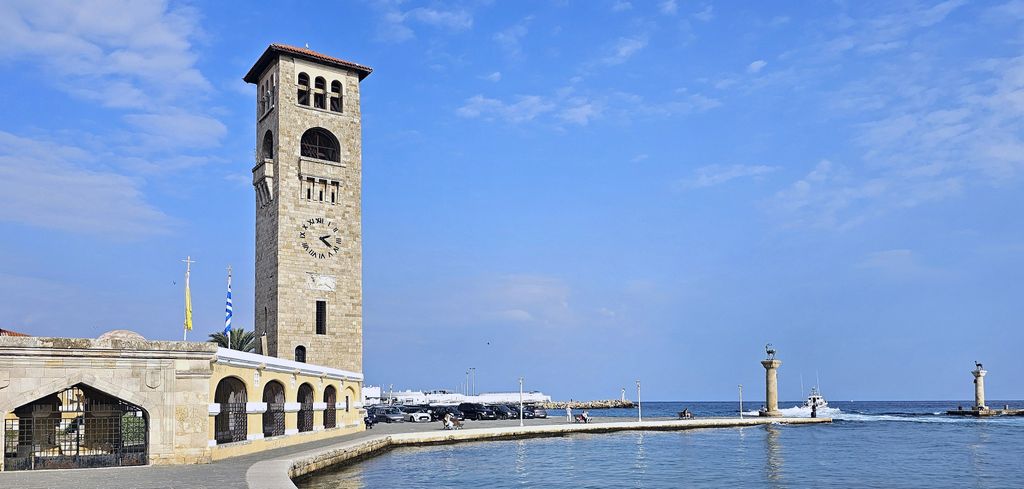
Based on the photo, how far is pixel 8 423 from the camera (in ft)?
82.1

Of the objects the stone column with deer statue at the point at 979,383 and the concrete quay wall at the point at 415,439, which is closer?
the concrete quay wall at the point at 415,439

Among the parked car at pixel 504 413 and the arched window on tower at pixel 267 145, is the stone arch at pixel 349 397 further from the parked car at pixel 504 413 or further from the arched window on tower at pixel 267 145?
the parked car at pixel 504 413

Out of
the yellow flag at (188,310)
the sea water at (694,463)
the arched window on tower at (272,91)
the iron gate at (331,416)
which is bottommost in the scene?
the sea water at (694,463)

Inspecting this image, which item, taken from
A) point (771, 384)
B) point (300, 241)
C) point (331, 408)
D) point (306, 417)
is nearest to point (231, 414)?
point (306, 417)

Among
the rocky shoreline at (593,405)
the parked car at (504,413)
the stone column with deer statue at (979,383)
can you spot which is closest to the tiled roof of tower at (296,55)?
the parked car at (504,413)

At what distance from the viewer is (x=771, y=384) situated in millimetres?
75125

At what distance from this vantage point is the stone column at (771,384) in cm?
7425

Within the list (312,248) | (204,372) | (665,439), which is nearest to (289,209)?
(312,248)

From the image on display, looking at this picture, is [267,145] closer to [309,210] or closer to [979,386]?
[309,210]

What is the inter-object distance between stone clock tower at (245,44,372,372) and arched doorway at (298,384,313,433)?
6352mm

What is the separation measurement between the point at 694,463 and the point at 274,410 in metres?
18.5

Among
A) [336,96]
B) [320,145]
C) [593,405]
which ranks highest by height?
[336,96]

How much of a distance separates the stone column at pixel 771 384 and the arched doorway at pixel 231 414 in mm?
53408

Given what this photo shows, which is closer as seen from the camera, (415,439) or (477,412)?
(415,439)
